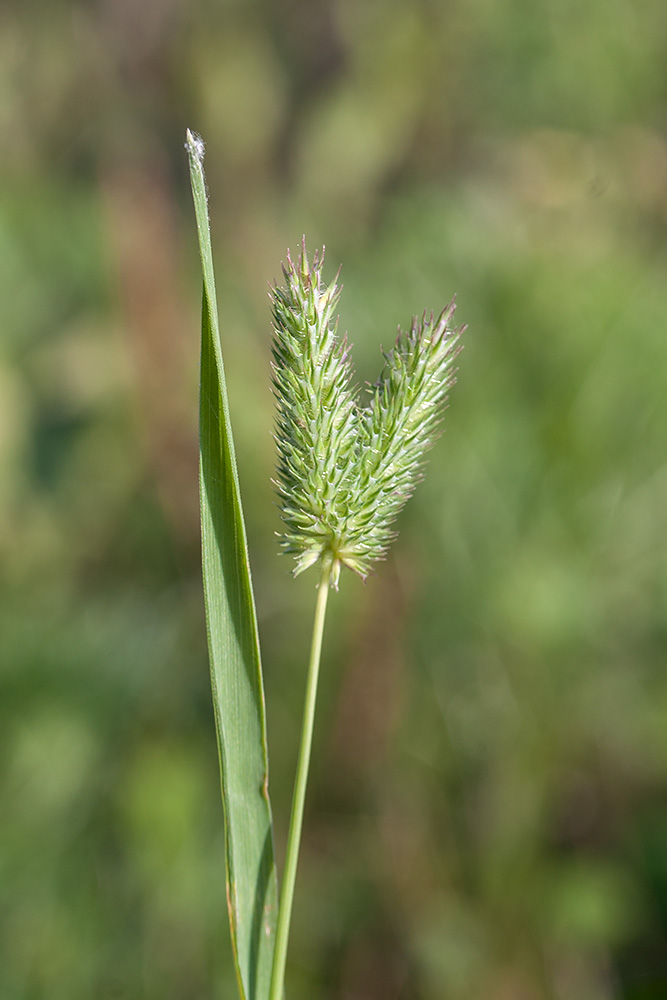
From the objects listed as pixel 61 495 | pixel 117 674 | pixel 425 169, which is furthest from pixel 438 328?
pixel 425 169

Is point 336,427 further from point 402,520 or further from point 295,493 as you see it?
point 402,520

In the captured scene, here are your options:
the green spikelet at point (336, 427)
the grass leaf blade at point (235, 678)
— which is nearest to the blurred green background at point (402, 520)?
the grass leaf blade at point (235, 678)

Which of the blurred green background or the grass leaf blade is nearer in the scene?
the grass leaf blade

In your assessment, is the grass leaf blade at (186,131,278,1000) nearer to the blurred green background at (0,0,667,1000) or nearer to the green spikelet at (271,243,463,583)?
the green spikelet at (271,243,463,583)

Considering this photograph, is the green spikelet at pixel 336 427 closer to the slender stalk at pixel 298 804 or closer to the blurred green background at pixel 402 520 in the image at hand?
the slender stalk at pixel 298 804

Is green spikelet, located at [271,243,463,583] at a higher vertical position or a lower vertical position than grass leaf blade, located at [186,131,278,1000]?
higher

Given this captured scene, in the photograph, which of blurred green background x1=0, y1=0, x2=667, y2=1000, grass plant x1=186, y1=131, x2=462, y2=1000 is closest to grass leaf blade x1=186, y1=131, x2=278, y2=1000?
grass plant x1=186, y1=131, x2=462, y2=1000
